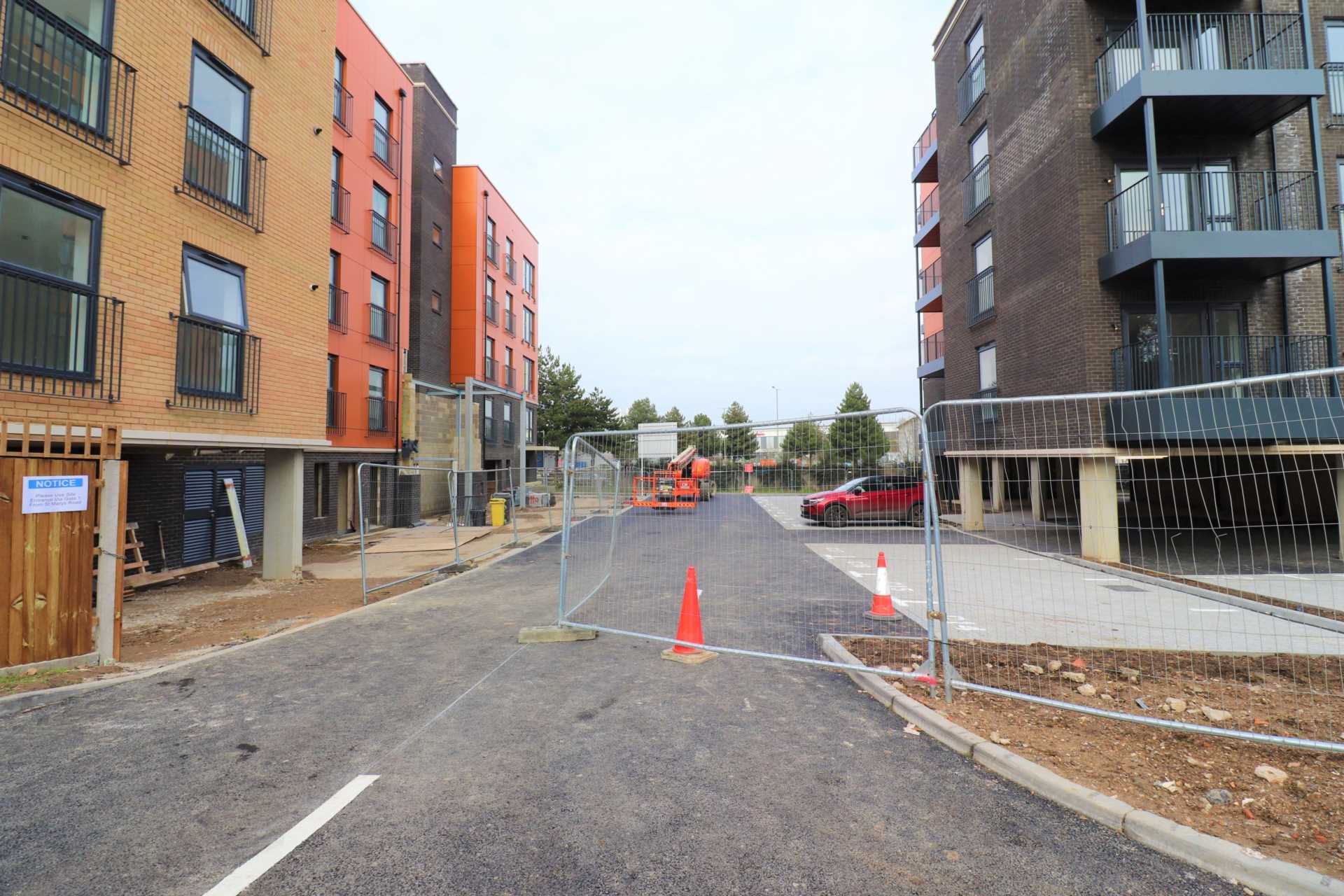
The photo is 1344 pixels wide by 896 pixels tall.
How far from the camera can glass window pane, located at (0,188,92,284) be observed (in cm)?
677

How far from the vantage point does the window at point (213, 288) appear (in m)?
9.30

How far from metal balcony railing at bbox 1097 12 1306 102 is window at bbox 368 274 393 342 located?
66.0 feet

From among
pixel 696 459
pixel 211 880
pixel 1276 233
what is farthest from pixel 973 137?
pixel 211 880

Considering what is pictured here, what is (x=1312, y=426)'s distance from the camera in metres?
11.0

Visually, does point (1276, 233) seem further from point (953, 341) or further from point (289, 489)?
point (289, 489)

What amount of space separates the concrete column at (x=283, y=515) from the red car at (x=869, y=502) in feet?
32.1

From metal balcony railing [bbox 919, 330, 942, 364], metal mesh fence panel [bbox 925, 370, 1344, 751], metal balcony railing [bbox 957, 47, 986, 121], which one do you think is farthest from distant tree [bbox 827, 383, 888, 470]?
metal balcony railing [bbox 919, 330, 942, 364]

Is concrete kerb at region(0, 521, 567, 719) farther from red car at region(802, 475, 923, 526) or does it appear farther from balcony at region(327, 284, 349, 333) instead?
balcony at region(327, 284, 349, 333)

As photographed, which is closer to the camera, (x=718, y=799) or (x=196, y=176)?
(x=718, y=799)

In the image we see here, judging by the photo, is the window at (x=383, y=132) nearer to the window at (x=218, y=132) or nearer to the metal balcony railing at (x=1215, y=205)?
the window at (x=218, y=132)

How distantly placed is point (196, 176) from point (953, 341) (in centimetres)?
1971

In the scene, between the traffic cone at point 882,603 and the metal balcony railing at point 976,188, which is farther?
the metal balcony railing at point 976,188

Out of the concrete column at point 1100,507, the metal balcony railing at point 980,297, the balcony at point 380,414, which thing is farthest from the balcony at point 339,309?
the concrete column at point 1100,507

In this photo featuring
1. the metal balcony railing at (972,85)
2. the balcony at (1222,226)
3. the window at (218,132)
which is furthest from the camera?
the metal balcony railing at (972,85)
